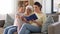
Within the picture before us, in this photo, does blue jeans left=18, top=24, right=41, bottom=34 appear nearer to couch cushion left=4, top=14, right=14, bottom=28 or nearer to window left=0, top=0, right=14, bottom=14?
couch cushion left=4, top=14, right=14, bottom=28

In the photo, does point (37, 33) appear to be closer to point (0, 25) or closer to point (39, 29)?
point (39, 29)

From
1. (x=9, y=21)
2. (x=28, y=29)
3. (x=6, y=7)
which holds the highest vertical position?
(x=6, y=7)

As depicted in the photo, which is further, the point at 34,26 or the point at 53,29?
the point at 34,26

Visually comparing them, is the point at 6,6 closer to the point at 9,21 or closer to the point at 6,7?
the point at 6,7

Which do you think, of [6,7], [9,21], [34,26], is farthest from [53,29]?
[6,7]

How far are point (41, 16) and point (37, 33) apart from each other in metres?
0.54

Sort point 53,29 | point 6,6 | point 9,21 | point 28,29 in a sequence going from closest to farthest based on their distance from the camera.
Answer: point 53,29
point 28,29
point 9,21
point 6,6

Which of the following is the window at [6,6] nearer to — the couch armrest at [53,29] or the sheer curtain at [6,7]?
the sheer curtain at [6,7]

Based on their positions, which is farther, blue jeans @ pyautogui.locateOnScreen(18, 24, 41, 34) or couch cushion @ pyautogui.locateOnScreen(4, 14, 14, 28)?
couch cushion @ pyautogui.locateOnScreen(4, 14, 14, 28)

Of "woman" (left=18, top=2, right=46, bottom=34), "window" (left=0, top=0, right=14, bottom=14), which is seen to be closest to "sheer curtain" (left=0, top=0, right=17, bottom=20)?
"window" (left=0, top=0, right=14, bottom=14)

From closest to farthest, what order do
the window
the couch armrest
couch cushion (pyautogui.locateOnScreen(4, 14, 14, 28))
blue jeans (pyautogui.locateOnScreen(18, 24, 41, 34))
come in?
1. the couch armrest
2. blue jeans (pyautogui.locateOnScreen(18, 24, 41, 34))
3. couch cushion (pyautogui.locateOnScreen(4, 14, 14, 28))
4. the window

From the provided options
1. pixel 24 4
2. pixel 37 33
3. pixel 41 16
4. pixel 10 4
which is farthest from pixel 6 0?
pixel 37 33

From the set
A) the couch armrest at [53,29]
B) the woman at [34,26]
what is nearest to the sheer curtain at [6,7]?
the woman at [34,26]

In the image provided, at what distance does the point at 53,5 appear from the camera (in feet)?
19.0
